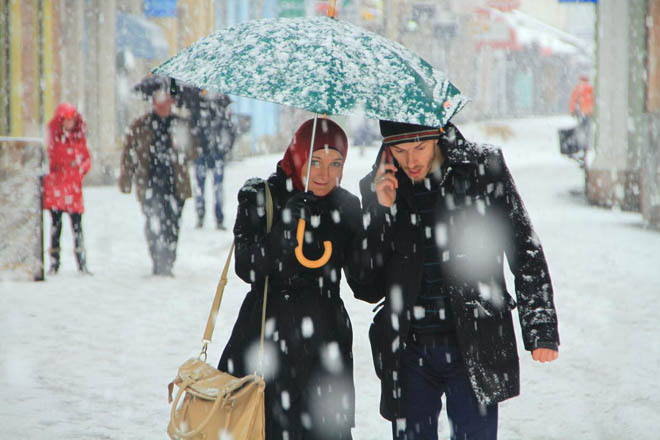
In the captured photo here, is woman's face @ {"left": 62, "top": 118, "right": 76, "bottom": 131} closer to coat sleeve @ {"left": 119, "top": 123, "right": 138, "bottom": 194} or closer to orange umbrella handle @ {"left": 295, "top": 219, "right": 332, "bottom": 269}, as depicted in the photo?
coat sleeve @ {"left": 119, "top": 123, "right": 138, "bottom": 194}

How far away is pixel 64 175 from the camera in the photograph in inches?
363

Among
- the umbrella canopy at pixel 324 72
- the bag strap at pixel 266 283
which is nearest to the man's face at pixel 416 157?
the umbrella canopy at pixel 324 72

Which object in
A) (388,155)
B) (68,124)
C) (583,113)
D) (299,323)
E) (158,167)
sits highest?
(583,113)

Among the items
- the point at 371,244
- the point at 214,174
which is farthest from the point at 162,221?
the point at 371,244

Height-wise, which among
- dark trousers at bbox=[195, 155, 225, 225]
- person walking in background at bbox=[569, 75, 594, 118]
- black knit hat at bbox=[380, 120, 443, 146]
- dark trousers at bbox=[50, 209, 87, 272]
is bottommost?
dark trousers at bbox=[50, 209, 87, 272]

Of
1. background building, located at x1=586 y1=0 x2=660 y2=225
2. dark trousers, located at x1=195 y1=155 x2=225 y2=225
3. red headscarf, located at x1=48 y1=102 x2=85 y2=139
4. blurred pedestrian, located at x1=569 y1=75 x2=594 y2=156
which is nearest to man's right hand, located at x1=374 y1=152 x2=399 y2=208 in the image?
red headscarf, located at x1=48 y1=102 x2=85 y2=139

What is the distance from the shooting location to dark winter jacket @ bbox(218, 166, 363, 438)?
3270mm

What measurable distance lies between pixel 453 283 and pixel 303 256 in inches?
22.7

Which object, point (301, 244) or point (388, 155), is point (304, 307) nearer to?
point (301, 244)

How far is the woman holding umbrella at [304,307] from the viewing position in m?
3.26

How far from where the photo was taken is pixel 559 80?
5625 centimetres

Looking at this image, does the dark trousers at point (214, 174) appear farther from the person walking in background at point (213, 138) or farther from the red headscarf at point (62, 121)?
the red headscarf at point (62, 121)

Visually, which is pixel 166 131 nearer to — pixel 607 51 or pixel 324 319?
pixel 324 319

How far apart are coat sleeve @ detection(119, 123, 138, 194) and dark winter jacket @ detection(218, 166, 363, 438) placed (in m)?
5.64
